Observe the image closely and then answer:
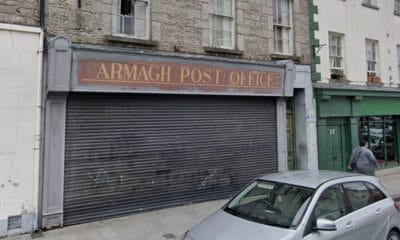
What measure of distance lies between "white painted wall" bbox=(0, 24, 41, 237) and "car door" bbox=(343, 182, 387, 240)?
19.0ft

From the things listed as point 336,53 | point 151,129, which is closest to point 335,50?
point 336,53

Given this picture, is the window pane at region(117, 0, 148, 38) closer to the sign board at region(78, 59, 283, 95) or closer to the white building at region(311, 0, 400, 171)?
the sign board at region(78, 59, 283, 95)

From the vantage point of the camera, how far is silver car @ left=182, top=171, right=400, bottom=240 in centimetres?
432

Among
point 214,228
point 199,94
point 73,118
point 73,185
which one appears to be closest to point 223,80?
point 199,94

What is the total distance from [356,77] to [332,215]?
33.1 feet

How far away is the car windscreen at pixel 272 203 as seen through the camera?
4520mm

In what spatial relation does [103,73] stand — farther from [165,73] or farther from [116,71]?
[165,73]

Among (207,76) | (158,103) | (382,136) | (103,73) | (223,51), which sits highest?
(223,51)

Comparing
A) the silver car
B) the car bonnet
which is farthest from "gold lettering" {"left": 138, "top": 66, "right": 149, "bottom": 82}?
the car bonnet

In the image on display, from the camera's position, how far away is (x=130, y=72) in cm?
811

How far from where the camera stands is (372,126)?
1418 centimetres

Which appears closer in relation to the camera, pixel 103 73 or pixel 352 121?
pixel 103 73

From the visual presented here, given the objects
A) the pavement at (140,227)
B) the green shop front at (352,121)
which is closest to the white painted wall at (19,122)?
the pavement at (140,227)

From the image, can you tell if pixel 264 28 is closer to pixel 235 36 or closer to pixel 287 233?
pixel 235 36
